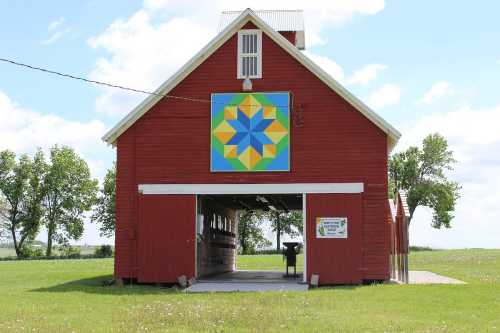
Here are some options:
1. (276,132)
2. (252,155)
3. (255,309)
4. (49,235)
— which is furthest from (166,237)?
(49,235)

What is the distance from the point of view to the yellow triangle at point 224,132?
79.2 ft

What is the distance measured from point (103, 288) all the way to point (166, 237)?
273 cm

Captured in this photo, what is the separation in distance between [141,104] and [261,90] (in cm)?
392

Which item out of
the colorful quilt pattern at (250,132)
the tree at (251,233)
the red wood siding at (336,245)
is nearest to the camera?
the red wood siding at (336,245)

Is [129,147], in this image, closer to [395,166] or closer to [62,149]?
[62,149]

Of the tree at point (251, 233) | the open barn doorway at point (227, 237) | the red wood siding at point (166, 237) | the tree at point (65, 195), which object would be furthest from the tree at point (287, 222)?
the red wood siding at point (166, 237)

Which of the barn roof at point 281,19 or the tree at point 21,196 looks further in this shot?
the tree at point 21,196

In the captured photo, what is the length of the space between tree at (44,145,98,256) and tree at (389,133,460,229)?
3359 cm

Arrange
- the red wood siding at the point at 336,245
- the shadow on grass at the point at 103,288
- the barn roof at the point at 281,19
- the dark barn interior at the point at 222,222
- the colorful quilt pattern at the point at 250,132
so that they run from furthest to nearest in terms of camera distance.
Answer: the barn roof at the point at 281,19 < the dark barn interior at the point at 222,222 < the colorful quilt pattern at the point at 250,132 < the red wood siding at the point at 336,245 < the shadow on grass at the point at 103,288

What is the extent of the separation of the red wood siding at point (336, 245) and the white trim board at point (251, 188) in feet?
0.72

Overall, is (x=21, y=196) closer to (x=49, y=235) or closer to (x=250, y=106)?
(x=49, y=235)

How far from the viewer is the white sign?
77.2ft

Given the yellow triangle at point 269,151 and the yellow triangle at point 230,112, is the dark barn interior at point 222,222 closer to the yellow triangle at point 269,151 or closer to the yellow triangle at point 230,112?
the yellow triangle at point 269,151

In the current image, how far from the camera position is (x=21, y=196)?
78.9 meters
